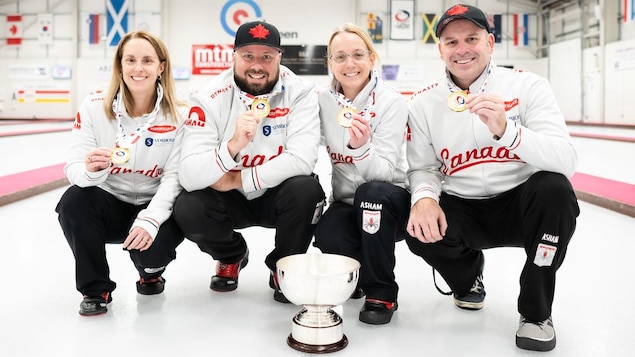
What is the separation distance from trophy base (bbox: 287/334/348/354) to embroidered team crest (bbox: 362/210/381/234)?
1.30 ft

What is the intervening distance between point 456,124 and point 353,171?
1.46 feet

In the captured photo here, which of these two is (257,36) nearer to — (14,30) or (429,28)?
(429,28)

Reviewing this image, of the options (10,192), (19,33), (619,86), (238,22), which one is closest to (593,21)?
(619,86)

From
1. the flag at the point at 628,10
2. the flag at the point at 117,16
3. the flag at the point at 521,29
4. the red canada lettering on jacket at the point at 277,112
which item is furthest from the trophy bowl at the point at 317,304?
the flag at the point at 521,29

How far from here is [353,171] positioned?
7.54ft

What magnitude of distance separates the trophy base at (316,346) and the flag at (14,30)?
19.7m

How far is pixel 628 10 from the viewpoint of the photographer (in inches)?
514

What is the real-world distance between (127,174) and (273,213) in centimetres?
61

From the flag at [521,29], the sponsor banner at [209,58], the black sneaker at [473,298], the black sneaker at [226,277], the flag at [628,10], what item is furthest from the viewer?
the flag at [521,29]

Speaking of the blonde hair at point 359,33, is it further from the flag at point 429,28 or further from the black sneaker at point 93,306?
the flag at point 429,28

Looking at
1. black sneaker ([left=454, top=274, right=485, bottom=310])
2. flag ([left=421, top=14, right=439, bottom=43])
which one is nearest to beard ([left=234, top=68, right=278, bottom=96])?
black sneaker ([left=454, top=274, right=485, bottom=310])

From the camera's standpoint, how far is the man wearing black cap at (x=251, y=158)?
218cm

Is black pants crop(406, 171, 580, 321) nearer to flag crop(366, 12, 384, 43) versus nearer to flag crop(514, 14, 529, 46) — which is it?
flag crop(366, 12, 384, 43)

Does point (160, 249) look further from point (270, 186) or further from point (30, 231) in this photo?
point (30, 231)
